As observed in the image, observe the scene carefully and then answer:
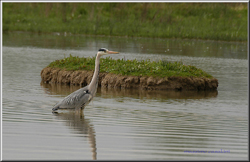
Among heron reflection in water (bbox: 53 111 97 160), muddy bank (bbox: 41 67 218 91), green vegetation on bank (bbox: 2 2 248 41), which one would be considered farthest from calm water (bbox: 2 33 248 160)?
green vegetation on bank (bbox: 2 2 248 41)

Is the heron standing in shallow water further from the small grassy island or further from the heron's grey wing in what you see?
the small grassy island

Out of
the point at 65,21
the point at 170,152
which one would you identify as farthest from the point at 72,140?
the point at 65,21

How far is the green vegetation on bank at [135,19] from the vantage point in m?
51.0

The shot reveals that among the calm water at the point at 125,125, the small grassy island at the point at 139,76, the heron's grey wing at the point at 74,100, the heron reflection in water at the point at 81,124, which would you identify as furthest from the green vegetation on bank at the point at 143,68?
the heron's grey wing at the point at 74,100

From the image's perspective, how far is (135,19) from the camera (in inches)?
2261

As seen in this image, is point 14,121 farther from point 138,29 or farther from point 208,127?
point 138,29

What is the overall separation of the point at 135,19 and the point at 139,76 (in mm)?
39871

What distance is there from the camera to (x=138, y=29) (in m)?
53.3

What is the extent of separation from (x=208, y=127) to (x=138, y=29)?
4292 cm

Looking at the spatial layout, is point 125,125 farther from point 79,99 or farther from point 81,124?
point 79,99

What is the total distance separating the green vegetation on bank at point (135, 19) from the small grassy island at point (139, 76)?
96.5ft

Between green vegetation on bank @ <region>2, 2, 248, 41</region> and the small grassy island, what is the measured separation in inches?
1158

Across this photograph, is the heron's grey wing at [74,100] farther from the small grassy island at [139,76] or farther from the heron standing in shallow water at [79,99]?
the small grassy island at [139,76]

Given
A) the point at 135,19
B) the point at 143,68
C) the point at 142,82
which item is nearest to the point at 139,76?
the point at 142,82
